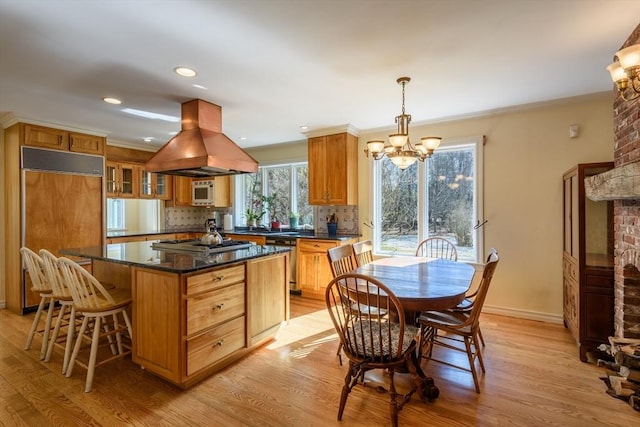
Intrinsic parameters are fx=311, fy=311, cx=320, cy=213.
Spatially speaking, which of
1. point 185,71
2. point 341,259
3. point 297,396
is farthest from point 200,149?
point 297,396

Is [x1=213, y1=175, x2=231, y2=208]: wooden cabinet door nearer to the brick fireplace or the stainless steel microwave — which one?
the stainless steel microwave

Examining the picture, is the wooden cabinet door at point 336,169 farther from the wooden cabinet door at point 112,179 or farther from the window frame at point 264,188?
the wooden cabinet door at point 112,179

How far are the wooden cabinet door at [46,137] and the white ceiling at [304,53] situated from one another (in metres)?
0.26

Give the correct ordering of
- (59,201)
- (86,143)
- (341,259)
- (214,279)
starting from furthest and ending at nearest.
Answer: (86,143), (59,201), (341,259), (214,279)

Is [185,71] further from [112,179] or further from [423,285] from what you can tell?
[112,179]

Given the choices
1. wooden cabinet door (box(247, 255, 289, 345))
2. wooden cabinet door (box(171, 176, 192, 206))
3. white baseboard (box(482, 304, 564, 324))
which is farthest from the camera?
wooden cabinet door (box(171, 176, 192, 206))

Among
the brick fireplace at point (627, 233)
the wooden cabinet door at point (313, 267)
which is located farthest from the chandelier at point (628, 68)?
the wooden cabinet door at point (313, 267)

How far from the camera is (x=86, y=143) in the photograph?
4316mm

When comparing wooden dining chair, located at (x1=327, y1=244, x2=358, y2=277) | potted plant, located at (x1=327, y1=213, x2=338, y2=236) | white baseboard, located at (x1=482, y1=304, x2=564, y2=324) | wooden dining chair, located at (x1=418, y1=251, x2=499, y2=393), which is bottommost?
white baseboard, located at (x1=482, y1=304, x2=564, y2=324)

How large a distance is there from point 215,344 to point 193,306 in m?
0.40

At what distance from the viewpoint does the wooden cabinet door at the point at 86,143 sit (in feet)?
13.7

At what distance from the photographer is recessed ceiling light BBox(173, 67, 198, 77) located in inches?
98.3

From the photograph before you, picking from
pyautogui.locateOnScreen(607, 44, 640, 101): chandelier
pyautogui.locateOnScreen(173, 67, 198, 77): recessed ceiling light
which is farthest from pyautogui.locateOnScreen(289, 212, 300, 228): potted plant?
pyautogui.locateOnScreen(607, 44, 640, 101): chandelier

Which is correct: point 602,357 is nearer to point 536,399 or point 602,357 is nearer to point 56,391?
point 536,399
